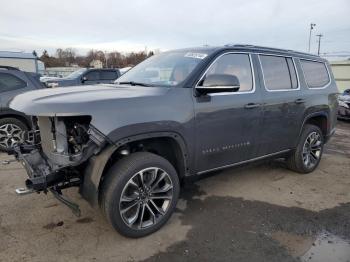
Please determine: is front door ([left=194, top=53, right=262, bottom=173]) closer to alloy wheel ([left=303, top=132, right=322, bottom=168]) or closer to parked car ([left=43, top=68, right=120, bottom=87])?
alloy wheel ([left=303, top=132, right=322, bottom=168])

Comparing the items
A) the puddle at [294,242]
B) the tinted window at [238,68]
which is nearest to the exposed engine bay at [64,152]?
the tinted window at [238,68]

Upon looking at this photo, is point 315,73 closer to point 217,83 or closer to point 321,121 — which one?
point 321,121

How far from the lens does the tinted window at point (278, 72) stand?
180 inches

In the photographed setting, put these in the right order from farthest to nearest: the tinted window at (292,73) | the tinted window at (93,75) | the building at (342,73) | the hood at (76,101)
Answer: the building at (342,73) → the tinted window at (93,75) → the tinted window at (292,73) → the hood at (76,101)

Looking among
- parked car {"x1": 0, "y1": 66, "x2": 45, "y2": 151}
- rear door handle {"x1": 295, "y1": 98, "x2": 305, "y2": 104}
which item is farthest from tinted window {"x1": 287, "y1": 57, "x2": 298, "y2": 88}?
parked car {"x1": 0, "y1": 66, "x2": 45, "y2": 151}

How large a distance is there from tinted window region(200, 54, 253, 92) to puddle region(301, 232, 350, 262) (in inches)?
77.9

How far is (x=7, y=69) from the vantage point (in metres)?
6.89

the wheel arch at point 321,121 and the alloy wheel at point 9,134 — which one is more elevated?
the wheel arch at point 321,121

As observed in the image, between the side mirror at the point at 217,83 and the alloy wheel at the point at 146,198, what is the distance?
1.02 meters

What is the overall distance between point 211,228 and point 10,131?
486 centimetres

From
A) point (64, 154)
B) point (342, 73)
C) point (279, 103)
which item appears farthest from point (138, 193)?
point (342, 73)

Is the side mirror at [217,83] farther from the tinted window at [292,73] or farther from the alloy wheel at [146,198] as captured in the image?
the tinted window at [292,73]

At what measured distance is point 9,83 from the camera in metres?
6.77

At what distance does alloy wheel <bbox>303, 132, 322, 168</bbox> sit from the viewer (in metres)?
5.49
